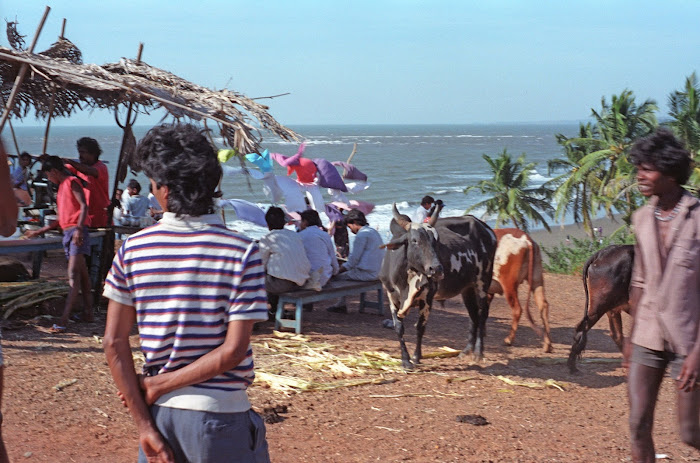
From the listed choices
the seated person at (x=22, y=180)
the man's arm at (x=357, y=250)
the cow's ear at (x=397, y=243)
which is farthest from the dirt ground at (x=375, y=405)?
the seated person at (x=22, y=180)

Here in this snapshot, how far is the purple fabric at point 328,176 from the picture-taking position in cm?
1229

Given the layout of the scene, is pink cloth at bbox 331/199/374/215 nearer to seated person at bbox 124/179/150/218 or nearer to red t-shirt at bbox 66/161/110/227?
red t-shirt at bbox 66/161/110/227

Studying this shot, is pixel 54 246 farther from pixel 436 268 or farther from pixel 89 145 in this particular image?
pixel 436 268

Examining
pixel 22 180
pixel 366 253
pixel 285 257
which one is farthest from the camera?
pixel 22 180

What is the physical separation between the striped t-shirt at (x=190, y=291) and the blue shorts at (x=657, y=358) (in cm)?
264

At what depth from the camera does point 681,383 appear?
442cm

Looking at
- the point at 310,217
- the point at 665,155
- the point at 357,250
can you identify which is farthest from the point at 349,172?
the point at 665,155

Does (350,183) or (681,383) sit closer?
(681,383)

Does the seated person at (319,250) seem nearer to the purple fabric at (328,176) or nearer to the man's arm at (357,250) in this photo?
the man's arm at (357,250)

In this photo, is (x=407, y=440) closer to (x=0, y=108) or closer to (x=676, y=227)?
(x=676, y=227)

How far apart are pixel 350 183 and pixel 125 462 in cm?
817

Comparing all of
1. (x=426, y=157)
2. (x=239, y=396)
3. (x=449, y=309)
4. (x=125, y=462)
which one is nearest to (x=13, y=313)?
(x=125, y=462)

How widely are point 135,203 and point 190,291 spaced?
14884 mm

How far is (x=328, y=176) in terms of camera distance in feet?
40.4
